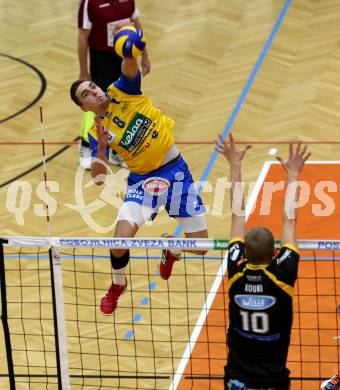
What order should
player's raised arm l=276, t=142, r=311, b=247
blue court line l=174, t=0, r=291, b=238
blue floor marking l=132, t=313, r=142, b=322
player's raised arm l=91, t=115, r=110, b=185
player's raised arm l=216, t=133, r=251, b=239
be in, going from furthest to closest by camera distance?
blue court line l=174, t=0, r=291, b=238 < blue floor marking l=132, t=313, r=142, b=322 < player's raised arm l=91, t=115, r=110, b=185 < player's raised arm l=216, t=133, r=251, b=239 < player's raised arm l=276, t=142, r=311, b=247

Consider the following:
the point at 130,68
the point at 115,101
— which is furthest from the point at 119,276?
the point at 130,68

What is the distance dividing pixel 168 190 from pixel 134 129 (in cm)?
70

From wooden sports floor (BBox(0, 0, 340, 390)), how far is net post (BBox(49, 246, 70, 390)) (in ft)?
3.19

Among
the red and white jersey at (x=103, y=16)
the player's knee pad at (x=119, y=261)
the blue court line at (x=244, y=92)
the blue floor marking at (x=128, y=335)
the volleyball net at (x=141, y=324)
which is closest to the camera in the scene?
the player's knee pad at (x=119, y=261)

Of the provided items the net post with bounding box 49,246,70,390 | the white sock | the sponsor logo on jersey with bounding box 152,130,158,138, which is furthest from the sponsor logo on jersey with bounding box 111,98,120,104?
the net post with bounding box 49,246,70,390

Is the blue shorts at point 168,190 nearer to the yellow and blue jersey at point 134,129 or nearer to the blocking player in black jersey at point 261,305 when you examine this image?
the yellow and blue jersey at point 134,129

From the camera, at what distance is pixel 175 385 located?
33.4ft

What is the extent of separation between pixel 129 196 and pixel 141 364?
1740 mm

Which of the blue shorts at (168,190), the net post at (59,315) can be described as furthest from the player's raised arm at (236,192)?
the blue shorts at (168,190)

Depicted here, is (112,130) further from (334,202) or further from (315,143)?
(315,143)

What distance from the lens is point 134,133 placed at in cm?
1006

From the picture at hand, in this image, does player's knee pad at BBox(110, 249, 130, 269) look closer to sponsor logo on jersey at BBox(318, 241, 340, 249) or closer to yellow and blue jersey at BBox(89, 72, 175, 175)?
yellow and blue jersey at BBox(89, 72, 175, 175)

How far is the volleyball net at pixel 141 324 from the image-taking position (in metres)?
10.3

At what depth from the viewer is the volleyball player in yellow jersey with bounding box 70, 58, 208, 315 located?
9.90m
